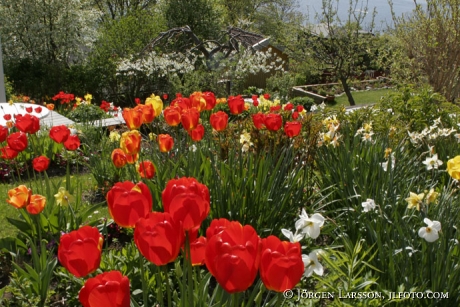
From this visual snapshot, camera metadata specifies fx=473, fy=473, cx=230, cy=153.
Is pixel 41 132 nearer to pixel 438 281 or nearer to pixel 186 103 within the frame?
pixel 186 103

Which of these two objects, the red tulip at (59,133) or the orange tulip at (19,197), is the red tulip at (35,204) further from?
the red tulip at (59,133)

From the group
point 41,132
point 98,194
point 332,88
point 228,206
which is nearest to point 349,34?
point 332,88

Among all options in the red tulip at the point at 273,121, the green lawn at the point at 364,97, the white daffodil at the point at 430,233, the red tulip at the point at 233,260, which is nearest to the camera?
the red tulip at the point at 233,260

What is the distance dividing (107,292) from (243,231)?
341 mm

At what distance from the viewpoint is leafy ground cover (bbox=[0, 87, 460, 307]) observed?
1.15 metres

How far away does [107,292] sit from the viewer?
1.08m

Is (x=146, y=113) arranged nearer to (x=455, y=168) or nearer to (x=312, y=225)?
(x=312, y=225)

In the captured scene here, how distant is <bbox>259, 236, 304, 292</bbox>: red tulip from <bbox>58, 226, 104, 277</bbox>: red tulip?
1.54 ft

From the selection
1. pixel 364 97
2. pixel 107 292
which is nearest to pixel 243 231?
pixel 107 292

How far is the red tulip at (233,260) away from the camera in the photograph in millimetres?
1044

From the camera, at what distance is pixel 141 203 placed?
134cm

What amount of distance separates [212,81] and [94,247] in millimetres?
12098

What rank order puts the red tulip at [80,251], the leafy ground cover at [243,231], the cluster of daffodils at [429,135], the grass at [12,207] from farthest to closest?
1. the grass at [12,207]
2. the cluster of daffodils at [429,135]
3. the red tulip at [80,251]
4. the leafy ground cover at [243,231]

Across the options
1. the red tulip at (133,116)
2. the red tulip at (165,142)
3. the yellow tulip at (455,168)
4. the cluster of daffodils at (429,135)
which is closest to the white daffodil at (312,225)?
the yellow tulip at (455,168)
